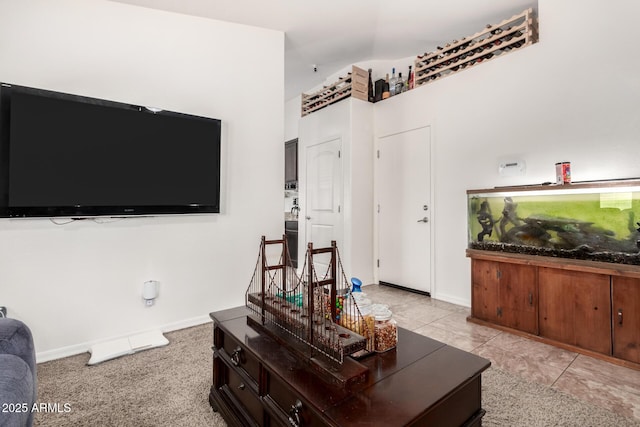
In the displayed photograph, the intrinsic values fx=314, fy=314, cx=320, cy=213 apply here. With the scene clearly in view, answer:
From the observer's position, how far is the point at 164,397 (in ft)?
5.68

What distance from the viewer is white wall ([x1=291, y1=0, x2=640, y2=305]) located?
7.81 ft

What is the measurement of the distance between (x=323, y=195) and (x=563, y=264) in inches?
113

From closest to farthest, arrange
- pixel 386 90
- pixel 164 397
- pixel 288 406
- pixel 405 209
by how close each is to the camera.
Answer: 1. pixel 288 406
2. pixel 164 397
3. pixel 405 209
4. pixel 386 90

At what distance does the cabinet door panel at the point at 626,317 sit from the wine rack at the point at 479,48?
7.10 feet

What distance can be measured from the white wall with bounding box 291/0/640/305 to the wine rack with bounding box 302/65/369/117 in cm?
75

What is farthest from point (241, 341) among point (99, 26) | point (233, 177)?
point (99, 26)

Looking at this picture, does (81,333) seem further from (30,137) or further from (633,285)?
(633,285)

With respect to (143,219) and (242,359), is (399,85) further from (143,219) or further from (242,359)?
(242,359)

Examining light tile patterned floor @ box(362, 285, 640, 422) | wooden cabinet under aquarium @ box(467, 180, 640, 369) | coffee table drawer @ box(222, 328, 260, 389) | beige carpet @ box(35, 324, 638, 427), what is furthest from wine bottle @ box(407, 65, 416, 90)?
coffee table drawer @ box(222, 328, 260, 389)

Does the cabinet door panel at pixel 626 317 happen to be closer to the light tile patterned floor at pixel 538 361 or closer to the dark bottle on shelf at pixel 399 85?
the light tile patterned floor at pixel 538 361

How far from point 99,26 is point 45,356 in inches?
97.7

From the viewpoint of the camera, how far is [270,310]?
4.61 feet

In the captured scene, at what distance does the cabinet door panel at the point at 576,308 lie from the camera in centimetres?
214

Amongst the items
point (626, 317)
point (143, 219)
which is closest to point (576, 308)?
point (626, 317)
